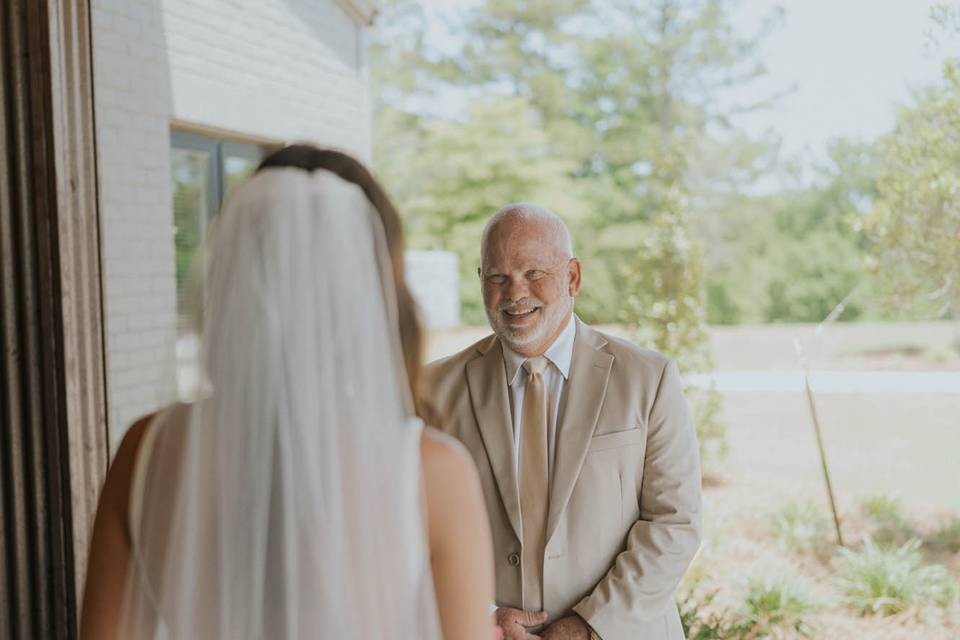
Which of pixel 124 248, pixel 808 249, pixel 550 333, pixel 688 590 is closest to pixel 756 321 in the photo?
pixel 808 249

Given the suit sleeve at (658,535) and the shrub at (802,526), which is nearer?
the suit sleeve at (658,535)

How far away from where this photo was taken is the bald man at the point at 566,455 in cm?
175

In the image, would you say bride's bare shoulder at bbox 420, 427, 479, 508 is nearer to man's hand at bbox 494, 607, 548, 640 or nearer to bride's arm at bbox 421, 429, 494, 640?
bride's arm at bbox 421, 429, 494, 640

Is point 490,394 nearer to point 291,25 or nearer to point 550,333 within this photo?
point 550,333

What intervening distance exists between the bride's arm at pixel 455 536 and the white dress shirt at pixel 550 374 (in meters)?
0.88

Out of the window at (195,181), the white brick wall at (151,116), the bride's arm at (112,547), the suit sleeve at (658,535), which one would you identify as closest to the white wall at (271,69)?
the white brick wall at (151,116)

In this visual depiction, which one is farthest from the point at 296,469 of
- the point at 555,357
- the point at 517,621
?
the point at 555,357

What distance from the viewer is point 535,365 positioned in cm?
191

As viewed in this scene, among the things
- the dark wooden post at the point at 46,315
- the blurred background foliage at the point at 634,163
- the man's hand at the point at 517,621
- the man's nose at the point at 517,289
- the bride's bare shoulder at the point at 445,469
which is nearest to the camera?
the bride's bare shoulder at the point at 445,469

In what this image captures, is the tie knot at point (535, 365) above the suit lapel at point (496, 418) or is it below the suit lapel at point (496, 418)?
above

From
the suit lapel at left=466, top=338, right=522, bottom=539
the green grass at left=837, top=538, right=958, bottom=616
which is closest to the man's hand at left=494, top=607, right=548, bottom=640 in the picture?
the suit lapel at left=466, top=338, right=522, bottom=539

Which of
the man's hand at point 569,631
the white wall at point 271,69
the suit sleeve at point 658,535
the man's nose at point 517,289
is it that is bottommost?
the man's hand at point 569,631

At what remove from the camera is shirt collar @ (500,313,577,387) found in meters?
1.91

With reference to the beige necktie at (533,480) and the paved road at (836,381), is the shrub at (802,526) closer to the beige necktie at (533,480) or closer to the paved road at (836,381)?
the paved road at (836,381)
